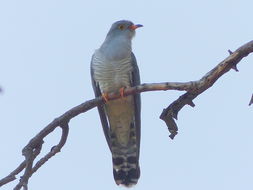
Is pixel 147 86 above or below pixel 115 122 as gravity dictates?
below

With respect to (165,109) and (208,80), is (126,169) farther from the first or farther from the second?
(208,80)

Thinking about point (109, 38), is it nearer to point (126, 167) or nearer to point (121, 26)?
point (121, 26)

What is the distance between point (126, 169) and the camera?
5.51 meters

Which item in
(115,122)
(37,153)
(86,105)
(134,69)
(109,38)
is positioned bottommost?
(37,153)

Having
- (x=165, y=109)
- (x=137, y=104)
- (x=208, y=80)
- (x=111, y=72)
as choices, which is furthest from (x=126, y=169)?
(x=208, y=80)

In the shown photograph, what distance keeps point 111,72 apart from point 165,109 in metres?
1.90

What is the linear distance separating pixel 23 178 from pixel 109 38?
125 inches

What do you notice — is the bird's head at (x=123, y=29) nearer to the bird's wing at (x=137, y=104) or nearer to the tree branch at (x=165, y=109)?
the bird's wing at (x=137, y=104)

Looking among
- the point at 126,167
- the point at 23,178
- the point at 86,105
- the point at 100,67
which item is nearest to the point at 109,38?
the point at 100,67

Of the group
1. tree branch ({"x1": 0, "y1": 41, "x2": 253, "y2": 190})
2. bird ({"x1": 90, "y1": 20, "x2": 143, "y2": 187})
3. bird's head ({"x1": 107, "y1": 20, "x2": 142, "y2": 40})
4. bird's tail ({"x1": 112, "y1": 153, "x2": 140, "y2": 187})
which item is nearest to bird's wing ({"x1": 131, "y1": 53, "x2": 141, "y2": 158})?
bird ({"x1": 90, "y1": 20, "x2": 143, "y2": 187})

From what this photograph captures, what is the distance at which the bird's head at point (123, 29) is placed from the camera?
652cm

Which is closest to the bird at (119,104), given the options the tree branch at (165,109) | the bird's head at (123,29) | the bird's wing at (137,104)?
the bird's wing at (137,104)

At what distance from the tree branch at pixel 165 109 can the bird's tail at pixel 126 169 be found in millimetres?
1491

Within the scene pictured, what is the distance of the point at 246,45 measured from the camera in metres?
3.78
